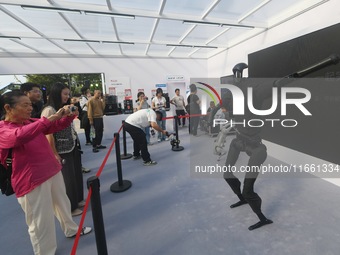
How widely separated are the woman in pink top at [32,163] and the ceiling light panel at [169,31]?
4.00 metres

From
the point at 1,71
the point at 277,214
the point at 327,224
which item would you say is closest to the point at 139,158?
the point at 277,214

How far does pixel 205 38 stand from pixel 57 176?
5.87 metres

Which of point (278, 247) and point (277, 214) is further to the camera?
point (277, 214)

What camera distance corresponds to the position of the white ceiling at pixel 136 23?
374 cm

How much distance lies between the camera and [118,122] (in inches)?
276

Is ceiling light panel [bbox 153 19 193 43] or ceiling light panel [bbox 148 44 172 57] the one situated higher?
ceiling light panel [bbox 148 44 172 57]

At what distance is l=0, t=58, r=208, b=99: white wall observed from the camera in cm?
677

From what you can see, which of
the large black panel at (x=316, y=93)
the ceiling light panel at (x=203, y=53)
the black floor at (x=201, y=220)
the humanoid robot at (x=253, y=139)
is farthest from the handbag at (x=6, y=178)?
the ceiling light panel at (x=203, y=53)

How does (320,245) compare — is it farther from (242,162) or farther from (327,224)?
(242,162)

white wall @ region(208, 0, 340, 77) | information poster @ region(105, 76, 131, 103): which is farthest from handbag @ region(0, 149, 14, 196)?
information poster @ region(105, 76, 131, 103)

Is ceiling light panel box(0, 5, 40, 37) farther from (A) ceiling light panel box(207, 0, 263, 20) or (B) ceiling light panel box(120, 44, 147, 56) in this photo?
(A) ceiling light panel box(207, 0, 263, 20)

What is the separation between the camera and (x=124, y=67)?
7.75 meters

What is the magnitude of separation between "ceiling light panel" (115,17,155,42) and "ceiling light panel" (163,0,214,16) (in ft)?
2.17

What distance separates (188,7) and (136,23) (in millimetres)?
1413
